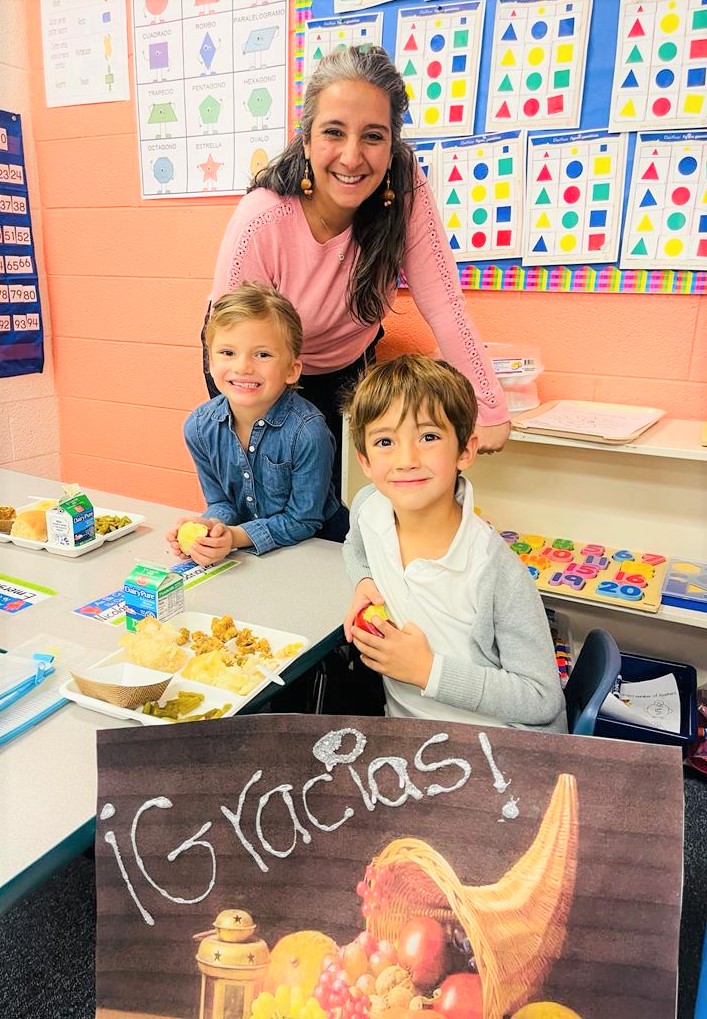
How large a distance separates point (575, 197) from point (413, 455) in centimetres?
129

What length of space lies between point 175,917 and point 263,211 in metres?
1.32

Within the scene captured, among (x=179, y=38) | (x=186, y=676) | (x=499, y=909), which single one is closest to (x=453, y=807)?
(x=499, y=909)

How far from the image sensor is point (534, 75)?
1977 mm

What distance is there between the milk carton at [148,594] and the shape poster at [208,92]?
1761 mm

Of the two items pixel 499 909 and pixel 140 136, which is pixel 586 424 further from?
pixel 140 136

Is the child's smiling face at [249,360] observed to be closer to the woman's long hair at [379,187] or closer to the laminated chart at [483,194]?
the woman's long hair at [379,187]

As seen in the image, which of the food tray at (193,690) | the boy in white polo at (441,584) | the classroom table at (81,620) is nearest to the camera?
the classroom table at (81,620)

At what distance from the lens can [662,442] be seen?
5.77 feet

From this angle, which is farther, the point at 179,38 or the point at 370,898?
the point at 179,38

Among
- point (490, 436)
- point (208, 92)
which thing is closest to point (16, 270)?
point (208, 92)

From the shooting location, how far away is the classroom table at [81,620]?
2.47 ft

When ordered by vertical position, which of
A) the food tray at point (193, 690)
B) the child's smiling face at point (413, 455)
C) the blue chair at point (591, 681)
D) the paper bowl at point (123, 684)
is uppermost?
the child's smiling face at point (413, 455)

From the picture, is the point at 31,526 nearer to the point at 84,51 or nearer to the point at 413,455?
the point at 413,455

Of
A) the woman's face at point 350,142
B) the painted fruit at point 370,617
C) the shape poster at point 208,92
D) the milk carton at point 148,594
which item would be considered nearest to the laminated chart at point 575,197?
the woman's face at point 350,142
